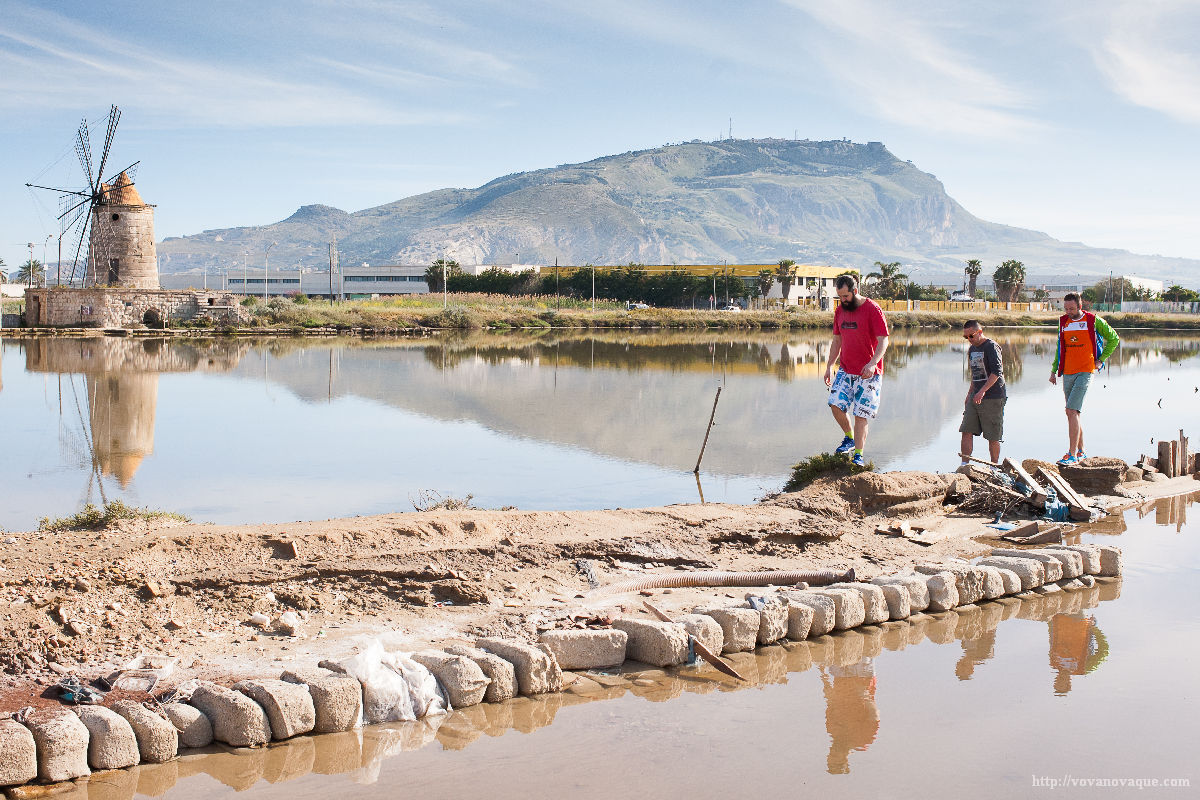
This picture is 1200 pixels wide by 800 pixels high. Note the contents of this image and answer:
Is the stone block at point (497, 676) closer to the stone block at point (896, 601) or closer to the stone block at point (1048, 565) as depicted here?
the stone block at point (896, 601)

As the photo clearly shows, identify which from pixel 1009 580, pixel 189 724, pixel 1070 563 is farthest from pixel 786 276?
pixel 189 724

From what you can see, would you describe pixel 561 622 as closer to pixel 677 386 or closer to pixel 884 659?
pixel 884 659

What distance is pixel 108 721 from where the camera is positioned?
13.7 feet

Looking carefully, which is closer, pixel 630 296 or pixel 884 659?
pixel 884 659

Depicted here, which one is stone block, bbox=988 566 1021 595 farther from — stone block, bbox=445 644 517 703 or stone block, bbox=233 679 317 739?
stone block, bbox=233 679 317 739

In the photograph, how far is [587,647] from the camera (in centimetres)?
529

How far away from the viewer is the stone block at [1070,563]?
7.05m

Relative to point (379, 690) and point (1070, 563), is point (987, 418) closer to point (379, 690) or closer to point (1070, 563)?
point (1070, 563)

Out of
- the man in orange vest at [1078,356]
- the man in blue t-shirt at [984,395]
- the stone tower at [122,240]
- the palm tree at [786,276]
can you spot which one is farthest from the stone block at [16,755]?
the palm tree at [786,276]

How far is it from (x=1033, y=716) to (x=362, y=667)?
313 centimetres

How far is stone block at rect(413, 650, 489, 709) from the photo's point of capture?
4824 mm

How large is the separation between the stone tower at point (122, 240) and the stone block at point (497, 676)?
49447mm

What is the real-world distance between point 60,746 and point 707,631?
3.01 m

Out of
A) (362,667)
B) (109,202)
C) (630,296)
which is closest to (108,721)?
(362,667)
